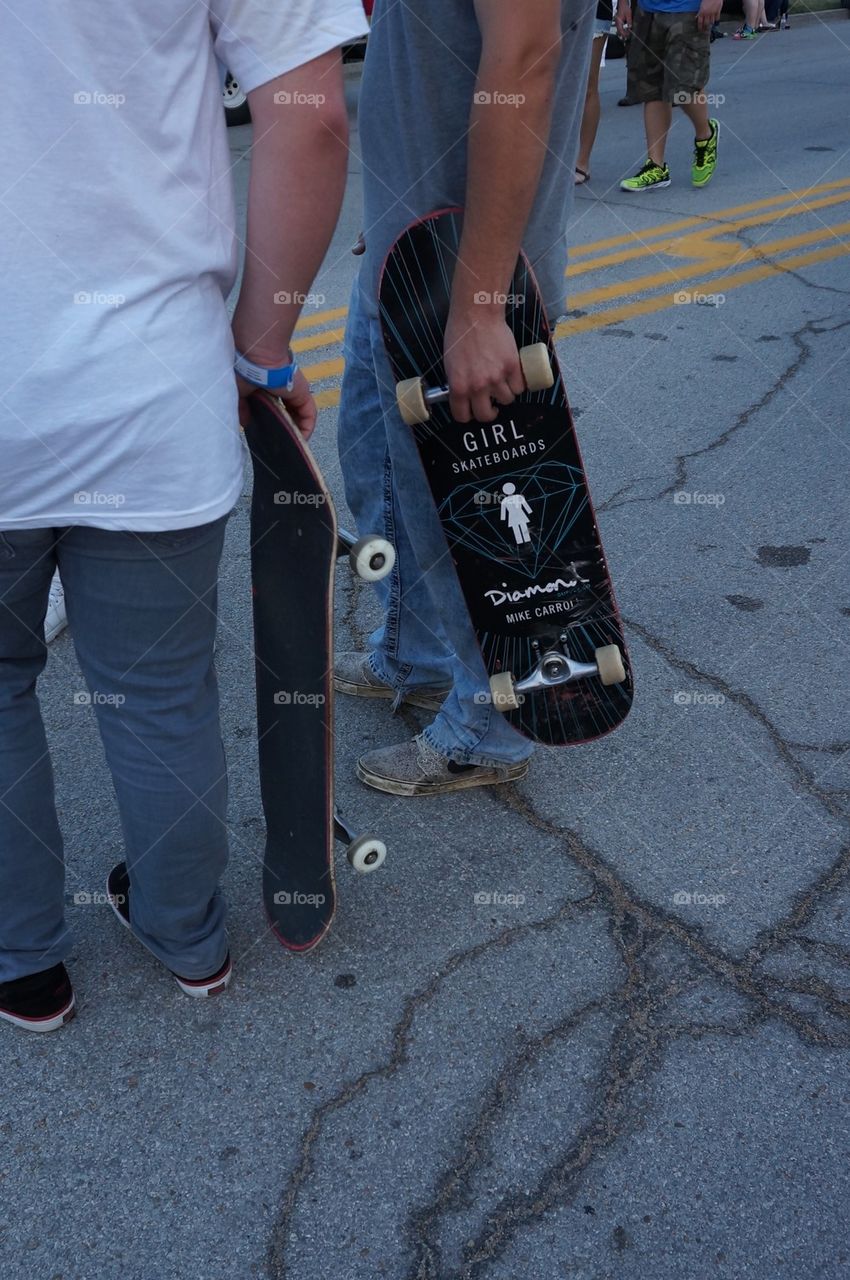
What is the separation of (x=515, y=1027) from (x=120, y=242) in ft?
4.41

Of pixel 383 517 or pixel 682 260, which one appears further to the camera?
pixel 682 260

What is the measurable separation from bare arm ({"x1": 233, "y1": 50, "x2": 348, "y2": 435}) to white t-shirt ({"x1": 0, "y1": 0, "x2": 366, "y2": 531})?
0.08ft

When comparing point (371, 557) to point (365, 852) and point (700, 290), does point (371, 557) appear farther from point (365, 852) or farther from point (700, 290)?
point (700, 290)

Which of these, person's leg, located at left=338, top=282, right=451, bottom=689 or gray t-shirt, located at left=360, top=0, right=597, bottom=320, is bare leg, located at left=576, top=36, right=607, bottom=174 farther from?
gray t-shirt, located at left=360, top=0, right=597, bottom=320

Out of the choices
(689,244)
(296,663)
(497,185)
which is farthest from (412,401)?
(689,244)

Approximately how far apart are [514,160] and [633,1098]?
57.9 inches

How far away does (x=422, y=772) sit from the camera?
245 cm

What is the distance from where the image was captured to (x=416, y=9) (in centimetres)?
185

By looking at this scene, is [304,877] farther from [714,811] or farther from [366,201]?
[366,201]

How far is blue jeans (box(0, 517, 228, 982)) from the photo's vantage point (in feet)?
5.12

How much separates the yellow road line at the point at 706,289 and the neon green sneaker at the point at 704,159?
4.79 ft

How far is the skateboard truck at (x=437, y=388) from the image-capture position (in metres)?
1.98

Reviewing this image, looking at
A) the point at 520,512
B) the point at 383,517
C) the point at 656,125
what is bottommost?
the point at 656,125

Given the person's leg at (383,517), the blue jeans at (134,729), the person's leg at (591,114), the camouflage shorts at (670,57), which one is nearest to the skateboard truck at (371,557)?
the blue jeans at (134,729)
